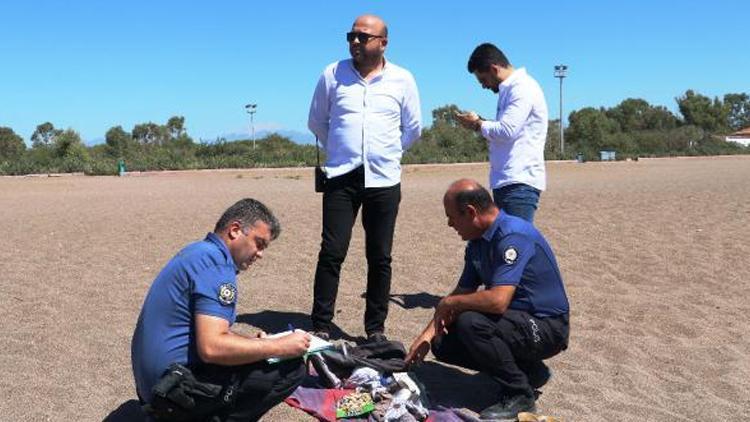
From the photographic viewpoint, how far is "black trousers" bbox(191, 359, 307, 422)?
357 cm

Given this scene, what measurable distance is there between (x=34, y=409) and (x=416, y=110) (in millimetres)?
Result: 2954

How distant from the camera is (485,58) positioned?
5625 millimetres

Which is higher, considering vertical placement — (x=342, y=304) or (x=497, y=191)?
(x=497, y=191)

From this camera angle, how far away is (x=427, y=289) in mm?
7727

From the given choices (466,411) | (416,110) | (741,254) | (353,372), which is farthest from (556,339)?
(741,254)

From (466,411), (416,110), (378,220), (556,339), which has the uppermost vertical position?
(416,110)

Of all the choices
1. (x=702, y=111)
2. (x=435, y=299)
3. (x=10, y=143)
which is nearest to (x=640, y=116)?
(x=702, y=111)

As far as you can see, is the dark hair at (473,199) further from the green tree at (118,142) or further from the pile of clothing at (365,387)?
the green tree at (118,142)

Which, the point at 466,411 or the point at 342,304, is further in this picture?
the point at 342,304

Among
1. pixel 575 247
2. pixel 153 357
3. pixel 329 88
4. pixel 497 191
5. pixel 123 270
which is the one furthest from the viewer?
pixel 575 247

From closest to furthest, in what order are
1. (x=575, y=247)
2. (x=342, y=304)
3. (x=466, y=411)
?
(x=466, y=411) → (x=342, y=304) → (x=575, y=247)

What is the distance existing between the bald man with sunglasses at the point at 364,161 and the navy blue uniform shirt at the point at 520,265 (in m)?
1.08

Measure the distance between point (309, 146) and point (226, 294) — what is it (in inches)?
1926

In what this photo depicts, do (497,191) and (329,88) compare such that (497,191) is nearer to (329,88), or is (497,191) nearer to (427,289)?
(329,88)
